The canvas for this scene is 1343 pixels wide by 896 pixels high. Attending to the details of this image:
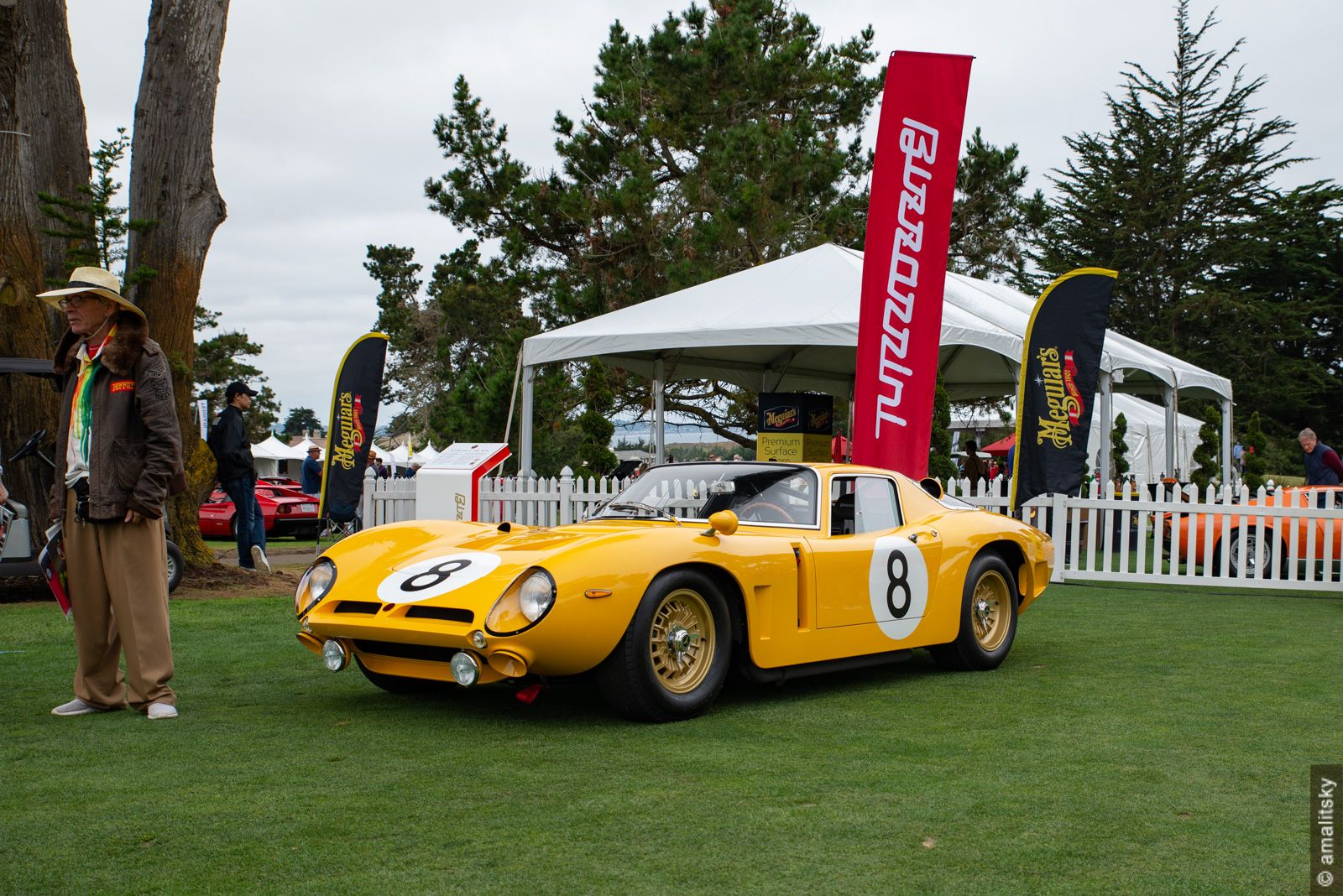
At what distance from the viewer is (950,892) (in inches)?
120

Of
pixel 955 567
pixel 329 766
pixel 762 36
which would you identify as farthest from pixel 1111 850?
pixel 762 36

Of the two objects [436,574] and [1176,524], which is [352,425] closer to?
[1176,524]

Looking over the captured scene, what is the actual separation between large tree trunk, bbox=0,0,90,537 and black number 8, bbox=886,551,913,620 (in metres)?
7.59

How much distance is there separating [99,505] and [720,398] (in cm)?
2191

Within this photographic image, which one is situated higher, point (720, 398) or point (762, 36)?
point (762, 36)

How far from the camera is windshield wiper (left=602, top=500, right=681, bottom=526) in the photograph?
6.15 meters

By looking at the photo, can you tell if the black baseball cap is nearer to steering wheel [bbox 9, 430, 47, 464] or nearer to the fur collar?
steering wheel [bbox 9, 430, 47, 464]

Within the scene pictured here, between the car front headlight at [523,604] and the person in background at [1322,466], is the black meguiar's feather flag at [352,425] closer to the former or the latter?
the car front headlight at [523,604]

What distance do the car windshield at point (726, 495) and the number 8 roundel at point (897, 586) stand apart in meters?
0.41

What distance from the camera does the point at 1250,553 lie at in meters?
12.7

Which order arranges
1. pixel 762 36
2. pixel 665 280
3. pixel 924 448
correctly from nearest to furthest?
pixel 924 448 → pixel 665 280 → pixel 762 36

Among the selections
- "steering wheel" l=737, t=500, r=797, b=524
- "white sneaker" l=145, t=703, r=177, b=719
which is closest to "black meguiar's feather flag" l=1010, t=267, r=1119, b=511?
"steering wheel" l=737, t=500, r=797, b=524

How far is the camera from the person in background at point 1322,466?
14.5 metres

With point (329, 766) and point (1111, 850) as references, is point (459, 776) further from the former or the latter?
point (1111, 850)
